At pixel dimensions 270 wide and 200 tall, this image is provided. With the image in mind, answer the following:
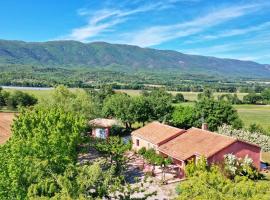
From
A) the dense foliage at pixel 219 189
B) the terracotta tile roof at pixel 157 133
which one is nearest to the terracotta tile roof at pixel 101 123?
the terracotta tile roof at pixel 157 133

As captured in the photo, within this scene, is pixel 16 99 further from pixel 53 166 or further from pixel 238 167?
pixel 53 166

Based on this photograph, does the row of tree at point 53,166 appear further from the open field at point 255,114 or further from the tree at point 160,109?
the open field at point 255,114

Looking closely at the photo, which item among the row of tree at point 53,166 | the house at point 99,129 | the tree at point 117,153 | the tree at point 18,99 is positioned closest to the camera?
the row of tree at point 53,166

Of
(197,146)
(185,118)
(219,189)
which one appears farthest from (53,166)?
(185,118)

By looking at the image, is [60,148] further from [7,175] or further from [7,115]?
[7,115]

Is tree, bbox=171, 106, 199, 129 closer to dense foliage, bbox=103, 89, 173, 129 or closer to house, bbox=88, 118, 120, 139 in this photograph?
dense foliage, bbox=103, 89, 173, 129

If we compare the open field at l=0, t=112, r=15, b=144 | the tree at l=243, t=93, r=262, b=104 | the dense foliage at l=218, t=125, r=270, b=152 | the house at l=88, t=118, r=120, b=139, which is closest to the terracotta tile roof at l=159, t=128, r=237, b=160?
the dense foliage at l=218, t=125, r=270, b=152
